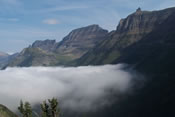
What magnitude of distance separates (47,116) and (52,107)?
16.5 m

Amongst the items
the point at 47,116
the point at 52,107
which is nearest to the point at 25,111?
the point at 47,116

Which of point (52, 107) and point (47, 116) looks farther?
point (47, 116)

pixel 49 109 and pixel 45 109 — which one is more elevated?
pixel 45 109

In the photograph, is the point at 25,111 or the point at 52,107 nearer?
the point at 52,107

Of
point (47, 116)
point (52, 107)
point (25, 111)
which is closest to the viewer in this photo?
point (52, 107)

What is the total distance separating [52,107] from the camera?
13300 cm

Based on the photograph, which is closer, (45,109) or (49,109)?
(49,109)

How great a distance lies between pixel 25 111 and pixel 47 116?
20418 mm

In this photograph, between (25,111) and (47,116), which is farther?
(25,111)

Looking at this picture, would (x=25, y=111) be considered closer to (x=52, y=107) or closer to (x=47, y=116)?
(x=47, y=116)

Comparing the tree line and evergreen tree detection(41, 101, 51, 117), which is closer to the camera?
the tree line

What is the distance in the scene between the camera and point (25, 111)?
522ft

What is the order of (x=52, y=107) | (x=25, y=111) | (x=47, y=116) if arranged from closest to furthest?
(x=52, y=107), (x=47, y=116), (x=25, y=111)

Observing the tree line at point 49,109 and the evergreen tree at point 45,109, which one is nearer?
the tree line at point 49,109
